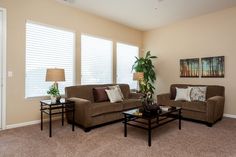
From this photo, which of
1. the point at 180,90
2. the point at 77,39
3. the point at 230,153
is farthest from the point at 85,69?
the point at 230,153

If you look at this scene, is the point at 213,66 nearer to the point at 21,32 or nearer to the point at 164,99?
the point at 164,99

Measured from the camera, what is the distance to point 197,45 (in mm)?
5105

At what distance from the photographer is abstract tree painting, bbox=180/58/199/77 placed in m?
5.10

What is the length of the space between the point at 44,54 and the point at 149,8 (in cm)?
295

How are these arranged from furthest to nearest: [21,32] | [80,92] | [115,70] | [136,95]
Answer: [115,70], [136,95], [80,92], [21,32]

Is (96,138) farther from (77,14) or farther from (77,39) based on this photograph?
(77,14)

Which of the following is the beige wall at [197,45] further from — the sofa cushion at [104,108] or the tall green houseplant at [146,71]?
the sofa cushion at [104,108]

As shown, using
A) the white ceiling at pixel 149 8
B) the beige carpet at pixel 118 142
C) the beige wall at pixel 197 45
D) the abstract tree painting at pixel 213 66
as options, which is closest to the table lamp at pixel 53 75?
the beige carpet at pixel 118 142

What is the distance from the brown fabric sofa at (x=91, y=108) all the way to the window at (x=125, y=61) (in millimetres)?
1638

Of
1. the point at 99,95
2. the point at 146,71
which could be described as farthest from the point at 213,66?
the point at 99,95

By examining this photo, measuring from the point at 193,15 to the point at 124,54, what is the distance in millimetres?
2494

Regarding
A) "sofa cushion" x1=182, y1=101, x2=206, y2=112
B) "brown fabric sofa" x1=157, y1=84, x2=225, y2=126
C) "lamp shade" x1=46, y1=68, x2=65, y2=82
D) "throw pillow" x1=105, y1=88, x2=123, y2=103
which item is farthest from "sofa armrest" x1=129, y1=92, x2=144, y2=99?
"lamp shade" x1=46, y1=68, x2=65, y2=82

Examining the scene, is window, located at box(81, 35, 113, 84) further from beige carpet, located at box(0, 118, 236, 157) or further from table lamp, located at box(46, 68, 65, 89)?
beige carpet, located at box(0, 118, 236, 157)

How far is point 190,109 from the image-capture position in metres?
4.01
